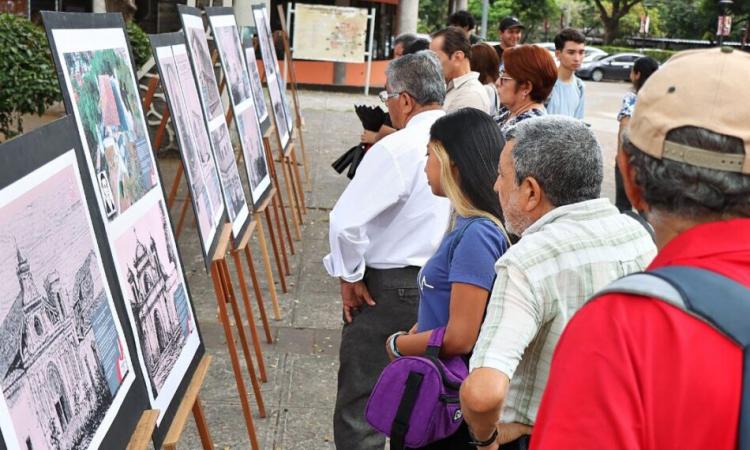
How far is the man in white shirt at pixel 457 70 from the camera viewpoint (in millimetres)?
6098

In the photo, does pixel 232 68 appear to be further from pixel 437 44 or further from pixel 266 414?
pixel 266 414

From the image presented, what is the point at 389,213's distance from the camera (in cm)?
409

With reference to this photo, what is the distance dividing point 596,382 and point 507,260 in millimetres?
913

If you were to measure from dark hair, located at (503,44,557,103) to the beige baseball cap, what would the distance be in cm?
361

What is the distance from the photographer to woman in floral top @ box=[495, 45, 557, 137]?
509 centimetres

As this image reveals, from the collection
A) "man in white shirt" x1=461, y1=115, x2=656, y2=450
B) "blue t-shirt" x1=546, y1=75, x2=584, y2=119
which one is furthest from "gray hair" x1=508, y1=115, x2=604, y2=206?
"blue t-shirt" x1=546, y1=75, x2=584, y2=119

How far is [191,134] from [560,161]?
207 cm

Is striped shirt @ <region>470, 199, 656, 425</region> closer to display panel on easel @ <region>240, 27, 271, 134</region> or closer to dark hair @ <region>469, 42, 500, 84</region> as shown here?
dark hair @ <region>469, 42, 500, 84</region>

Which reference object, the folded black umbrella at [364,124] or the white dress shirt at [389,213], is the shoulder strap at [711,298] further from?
the folded black umbrella at [364,124]

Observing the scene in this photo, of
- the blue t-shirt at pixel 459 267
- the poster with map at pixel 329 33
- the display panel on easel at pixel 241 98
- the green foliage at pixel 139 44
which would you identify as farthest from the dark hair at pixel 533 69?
the poster with map at pixel 329 33

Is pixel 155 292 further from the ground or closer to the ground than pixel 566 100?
further from the ground

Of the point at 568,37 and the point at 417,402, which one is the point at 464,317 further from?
the point at 568,37

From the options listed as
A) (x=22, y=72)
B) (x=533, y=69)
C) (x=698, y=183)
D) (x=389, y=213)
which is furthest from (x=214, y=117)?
(x=22, y=72)

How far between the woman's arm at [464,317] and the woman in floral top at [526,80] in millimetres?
2211
